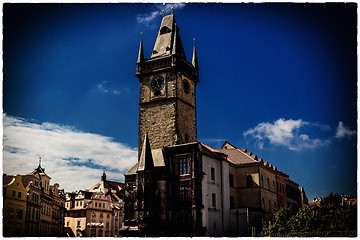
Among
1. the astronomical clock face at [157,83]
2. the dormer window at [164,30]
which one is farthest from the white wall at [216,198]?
the dormer window at [164,30]

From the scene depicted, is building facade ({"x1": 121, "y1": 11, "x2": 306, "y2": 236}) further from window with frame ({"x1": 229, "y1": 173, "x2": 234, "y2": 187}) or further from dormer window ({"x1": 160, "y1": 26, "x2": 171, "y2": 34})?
window with frame ({"x1": 229, "y1": 173, "x2": 234, "y2": 187})

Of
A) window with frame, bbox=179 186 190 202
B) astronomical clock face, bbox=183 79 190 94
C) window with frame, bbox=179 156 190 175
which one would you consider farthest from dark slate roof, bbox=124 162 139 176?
astronomical clock face, bbox=183 79 190 94

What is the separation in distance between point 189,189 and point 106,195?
4224 centimetres

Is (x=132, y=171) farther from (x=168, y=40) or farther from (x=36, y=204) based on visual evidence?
(x=168, y=40)

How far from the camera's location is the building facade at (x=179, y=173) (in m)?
45.8

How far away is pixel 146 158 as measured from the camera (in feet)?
155

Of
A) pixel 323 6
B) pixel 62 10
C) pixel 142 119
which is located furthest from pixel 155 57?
→ pixel 323 6

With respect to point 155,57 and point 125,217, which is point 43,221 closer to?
point 125,217

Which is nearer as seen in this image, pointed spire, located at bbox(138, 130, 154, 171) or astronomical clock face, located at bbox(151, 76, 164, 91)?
pointed spire, located at bbox(138, 130, 154, 171)

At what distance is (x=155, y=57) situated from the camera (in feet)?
183

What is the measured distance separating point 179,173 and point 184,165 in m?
1.03

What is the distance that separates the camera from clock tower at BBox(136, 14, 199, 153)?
5244 centimetres

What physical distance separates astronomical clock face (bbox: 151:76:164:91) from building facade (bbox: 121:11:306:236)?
131mm

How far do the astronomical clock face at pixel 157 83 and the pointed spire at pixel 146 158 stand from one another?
27.0 feet
